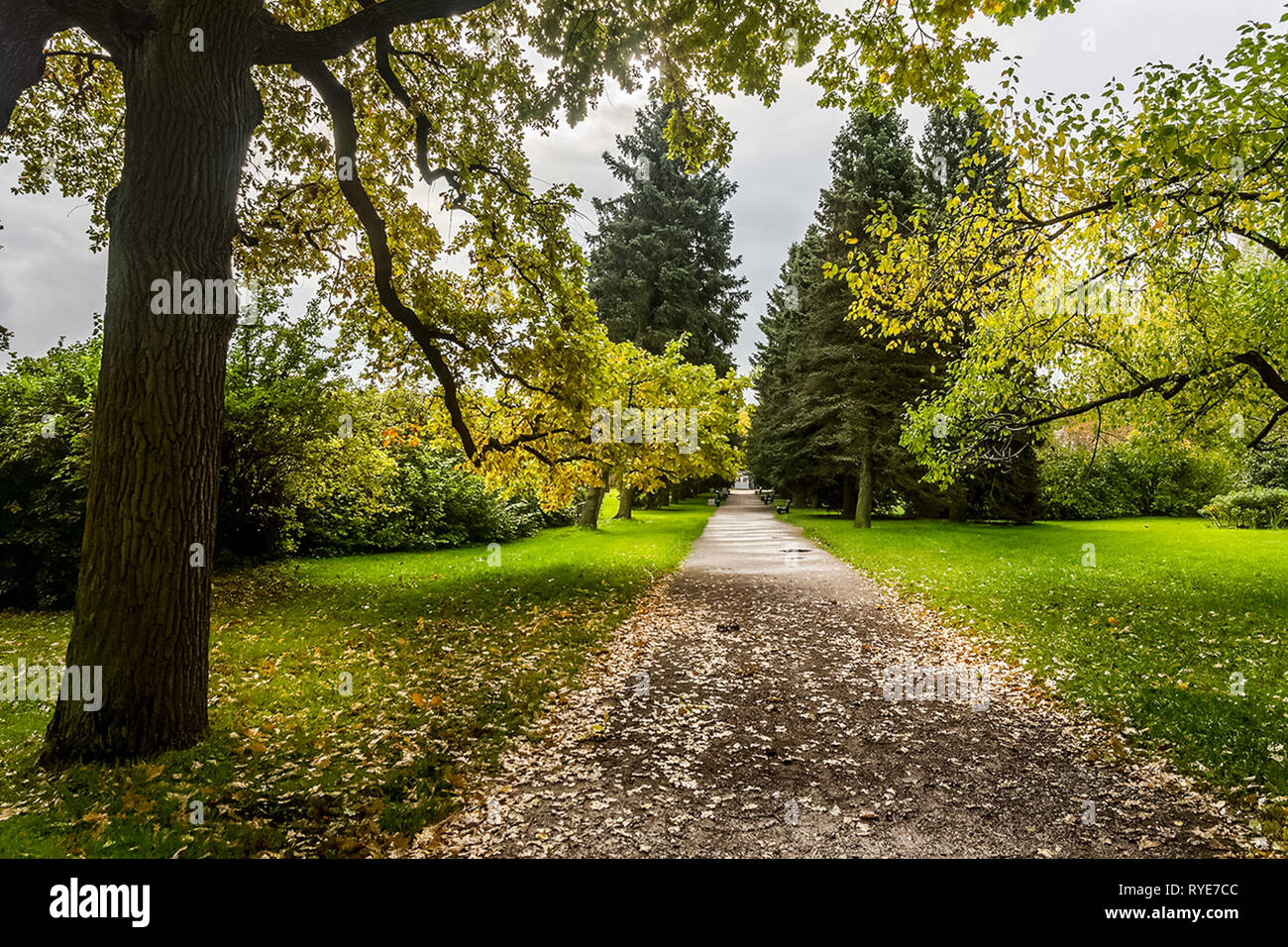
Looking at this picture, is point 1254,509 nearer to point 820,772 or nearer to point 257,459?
point 820,772

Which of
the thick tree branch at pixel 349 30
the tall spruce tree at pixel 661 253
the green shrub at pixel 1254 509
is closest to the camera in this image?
the thick tree branch at pixel 349 30

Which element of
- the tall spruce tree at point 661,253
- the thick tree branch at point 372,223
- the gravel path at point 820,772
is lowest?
the gravel path at point 820,772

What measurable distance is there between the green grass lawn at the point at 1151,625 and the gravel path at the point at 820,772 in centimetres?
47

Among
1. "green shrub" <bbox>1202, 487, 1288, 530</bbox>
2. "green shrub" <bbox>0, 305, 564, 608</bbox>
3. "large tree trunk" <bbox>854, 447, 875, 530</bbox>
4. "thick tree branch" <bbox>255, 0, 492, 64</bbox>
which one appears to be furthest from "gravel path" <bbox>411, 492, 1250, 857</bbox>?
"green shrub" <bbox>1202, 487, 1288, 530</bbox>

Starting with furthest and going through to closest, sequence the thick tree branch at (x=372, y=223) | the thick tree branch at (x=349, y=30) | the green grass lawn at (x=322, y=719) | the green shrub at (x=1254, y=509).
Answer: the green shrub at (x=1254, y=509) < the thick tree branch at (x=372, y=223) < the thick tree branch at (x=349, y=30) < the green grass lawn at (x=322, y=719)

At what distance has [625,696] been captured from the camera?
587cm

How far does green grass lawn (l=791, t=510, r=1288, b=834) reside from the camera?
15.1ft

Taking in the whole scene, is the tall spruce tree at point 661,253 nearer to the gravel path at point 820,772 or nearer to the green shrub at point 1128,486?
the green shrub at point 1128,486

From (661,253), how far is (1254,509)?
2757cm

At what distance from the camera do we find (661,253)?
2842cm

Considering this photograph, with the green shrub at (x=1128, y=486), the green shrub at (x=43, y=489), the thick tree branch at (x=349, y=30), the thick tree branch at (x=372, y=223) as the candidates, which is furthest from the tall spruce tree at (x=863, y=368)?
the green shrub at (x=43, y=489)

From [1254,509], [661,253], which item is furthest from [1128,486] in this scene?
[661,253]

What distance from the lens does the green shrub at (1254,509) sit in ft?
76.6

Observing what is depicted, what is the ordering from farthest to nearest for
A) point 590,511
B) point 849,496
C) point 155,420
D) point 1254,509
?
point 849,496
point 1254,509
point 590,511
point 155,420
